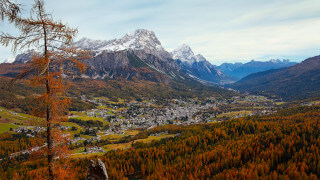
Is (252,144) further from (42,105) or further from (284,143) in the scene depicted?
(42,105)

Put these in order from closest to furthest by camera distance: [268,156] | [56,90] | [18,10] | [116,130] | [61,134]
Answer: [18,10] < [56,90] < [61,134] < [268,156] < [116,130]

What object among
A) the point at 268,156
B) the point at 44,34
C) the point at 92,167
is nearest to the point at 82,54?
the point at 44,34

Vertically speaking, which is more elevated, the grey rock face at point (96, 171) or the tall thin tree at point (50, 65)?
the tall thin tree at point (50, 65)

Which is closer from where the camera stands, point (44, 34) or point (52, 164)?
point (44, 34)

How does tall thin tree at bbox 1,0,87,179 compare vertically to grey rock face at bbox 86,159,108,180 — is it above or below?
above

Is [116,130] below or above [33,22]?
below

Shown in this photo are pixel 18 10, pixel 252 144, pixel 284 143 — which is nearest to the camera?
pixel 18 10

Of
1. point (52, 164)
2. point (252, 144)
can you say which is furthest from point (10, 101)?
point (252, 144)

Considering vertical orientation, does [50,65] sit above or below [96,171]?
above

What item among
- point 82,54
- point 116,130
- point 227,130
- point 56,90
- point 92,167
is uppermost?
point 82,54
